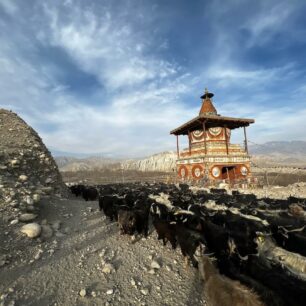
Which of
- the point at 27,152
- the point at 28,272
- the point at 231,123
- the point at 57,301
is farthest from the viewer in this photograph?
the point at 231,123

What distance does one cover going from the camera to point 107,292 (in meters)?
5.34

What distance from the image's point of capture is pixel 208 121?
24641mm

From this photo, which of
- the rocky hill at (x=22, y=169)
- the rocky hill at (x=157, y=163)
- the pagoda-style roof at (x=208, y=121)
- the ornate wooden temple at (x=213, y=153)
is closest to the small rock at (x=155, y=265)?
the rocky hill at (x=22, y=169)

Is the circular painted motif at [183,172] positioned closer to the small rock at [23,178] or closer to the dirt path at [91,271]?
the small rock at [23,178]

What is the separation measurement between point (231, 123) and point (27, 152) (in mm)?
19662

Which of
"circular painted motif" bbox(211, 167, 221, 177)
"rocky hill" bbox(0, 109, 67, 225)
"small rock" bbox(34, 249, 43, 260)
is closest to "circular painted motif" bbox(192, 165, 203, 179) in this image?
"circular painted motif" bbox(211, 167, 221, 177)

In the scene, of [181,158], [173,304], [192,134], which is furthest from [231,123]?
[173,304]

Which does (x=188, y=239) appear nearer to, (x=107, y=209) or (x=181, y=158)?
(x=107, y=209)

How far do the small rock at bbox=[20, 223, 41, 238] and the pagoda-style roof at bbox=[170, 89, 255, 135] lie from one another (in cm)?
1739

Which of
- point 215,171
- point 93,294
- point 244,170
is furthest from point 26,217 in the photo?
point 244,170

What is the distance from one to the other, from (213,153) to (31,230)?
1878 centimetres

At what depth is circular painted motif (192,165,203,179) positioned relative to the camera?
23.7m

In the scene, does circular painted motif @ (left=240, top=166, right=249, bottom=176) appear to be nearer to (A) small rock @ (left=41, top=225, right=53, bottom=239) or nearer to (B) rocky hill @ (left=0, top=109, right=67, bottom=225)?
(B) rocky hill @ (left=0, top=109, right=67, bottom=225)

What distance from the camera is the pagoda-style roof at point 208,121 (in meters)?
23.1
